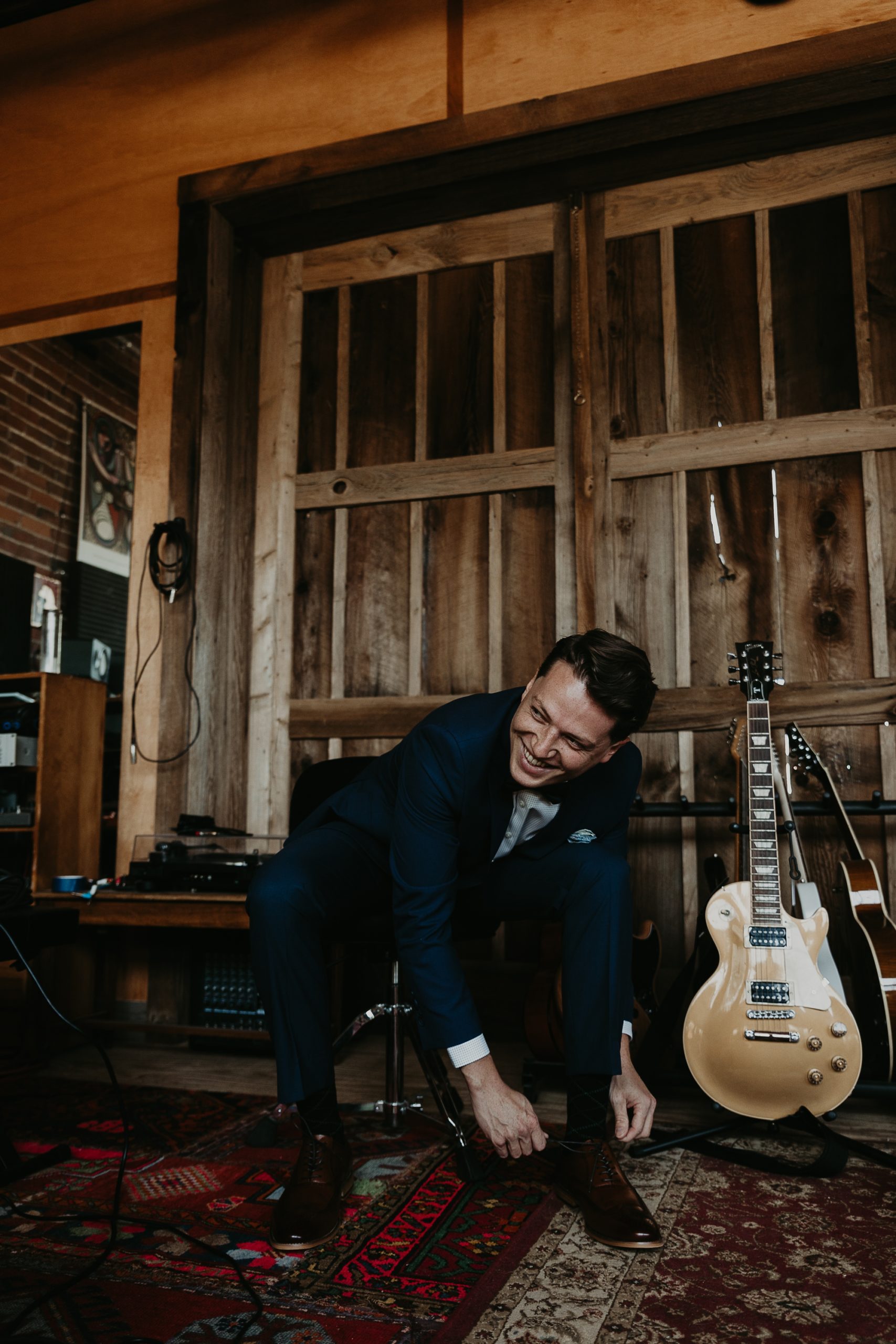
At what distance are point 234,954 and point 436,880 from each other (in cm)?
166

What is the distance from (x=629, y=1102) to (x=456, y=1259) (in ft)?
1.27

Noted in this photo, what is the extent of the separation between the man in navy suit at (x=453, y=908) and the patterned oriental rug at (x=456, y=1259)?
84 mm

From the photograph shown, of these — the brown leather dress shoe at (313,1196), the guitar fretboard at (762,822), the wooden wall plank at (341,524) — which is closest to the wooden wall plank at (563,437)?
the wooden wall plank at (341,524)

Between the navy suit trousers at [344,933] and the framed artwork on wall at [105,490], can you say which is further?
the framed artwork on wall at [105,490]

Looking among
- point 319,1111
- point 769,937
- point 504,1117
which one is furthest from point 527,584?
point 504,1117

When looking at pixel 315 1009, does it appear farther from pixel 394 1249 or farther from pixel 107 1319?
pixel 107 1319

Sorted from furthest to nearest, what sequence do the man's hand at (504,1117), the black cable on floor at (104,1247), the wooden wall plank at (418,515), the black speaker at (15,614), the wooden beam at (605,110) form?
the black speaker at (15,614) < the wooden wall plank at (418,515) < the wooden beam at (605,110) < the man's hand at (504,1117) < the black cable on floor at (104,1247)

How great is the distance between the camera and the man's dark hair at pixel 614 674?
66.1 inches

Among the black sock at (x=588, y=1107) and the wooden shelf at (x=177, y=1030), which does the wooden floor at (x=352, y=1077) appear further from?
the black sock at (x=588, y=1107)

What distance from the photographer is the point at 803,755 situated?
2469mm

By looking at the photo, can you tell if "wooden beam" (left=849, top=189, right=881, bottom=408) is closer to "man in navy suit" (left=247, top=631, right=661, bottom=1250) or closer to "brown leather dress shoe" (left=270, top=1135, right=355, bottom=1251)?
"man in navy suit" (left=247, top=631, right=661, bottom=1250)

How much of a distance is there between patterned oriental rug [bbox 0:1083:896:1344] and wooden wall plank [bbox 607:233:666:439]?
2105 millimetres

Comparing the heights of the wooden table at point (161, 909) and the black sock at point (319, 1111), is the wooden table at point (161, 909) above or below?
above

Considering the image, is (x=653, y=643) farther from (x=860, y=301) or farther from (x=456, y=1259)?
(x=456, y=1259)
